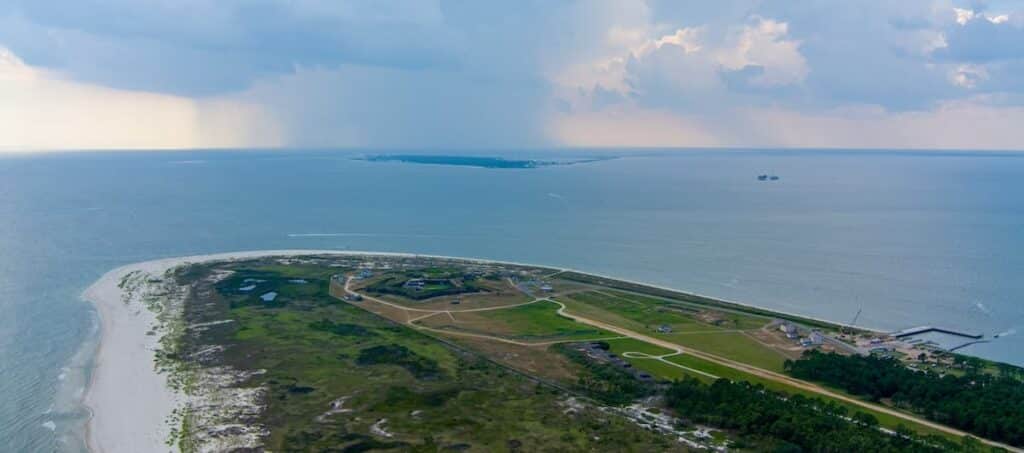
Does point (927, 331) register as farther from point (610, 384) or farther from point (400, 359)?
point (400, 359)

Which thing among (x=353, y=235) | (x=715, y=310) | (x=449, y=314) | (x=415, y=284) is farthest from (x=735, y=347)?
(x=353, y=235)

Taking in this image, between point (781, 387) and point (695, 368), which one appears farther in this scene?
point (695, 368)

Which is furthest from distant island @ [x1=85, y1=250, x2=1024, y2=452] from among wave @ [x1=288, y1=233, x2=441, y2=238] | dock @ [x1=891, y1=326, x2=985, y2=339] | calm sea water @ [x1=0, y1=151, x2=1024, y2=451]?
wave @ [x1=288, y1=233, x2=441, y2=238]

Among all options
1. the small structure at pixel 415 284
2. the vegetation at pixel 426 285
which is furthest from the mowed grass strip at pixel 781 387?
the small structure at pixel 415 284

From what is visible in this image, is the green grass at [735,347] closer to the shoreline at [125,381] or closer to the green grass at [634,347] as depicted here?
the green grass at [634,347]

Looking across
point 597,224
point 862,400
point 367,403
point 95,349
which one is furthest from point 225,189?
point 862,400

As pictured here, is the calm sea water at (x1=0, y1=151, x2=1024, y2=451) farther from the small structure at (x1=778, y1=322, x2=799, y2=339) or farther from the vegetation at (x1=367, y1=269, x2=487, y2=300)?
the vegetation at (x1=367, y1=269, x2=487, y2=300)

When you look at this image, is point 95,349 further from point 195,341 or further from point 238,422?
point 238,422
